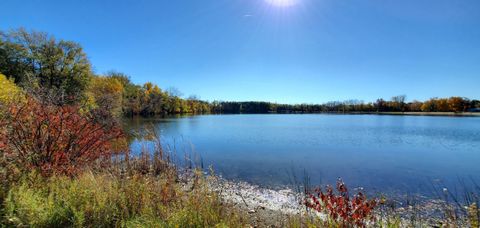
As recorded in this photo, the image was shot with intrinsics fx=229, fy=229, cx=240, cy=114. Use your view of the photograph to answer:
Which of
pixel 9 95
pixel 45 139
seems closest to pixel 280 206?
pixel 45 139

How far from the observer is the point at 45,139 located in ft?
17.7

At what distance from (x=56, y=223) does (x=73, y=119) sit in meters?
3.73

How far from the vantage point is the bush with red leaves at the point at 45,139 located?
495 centimetres

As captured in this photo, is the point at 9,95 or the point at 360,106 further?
the point at 360,106

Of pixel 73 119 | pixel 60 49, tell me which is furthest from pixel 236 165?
pixel 60 49

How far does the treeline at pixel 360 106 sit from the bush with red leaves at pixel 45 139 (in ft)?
407

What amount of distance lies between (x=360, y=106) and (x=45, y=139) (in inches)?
5489

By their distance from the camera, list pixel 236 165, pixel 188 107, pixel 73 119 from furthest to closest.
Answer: pixel 188 107, pixel 236 165, pixel 73 119

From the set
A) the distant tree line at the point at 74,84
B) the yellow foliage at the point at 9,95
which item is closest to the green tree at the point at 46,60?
the distant tree line at the point at 74,84

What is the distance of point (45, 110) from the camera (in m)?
5.54

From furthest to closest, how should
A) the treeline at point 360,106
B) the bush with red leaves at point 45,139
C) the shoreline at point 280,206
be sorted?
the treeline at point 360,106 < the shoreline at point 280,206 < the bush with red leaves at point 45,139

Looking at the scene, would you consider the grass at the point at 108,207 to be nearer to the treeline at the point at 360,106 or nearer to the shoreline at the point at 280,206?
the shoreline at the point at 280,206

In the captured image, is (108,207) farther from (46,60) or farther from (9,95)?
(46,60)

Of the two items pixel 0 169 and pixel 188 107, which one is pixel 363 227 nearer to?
pixel 0 169
